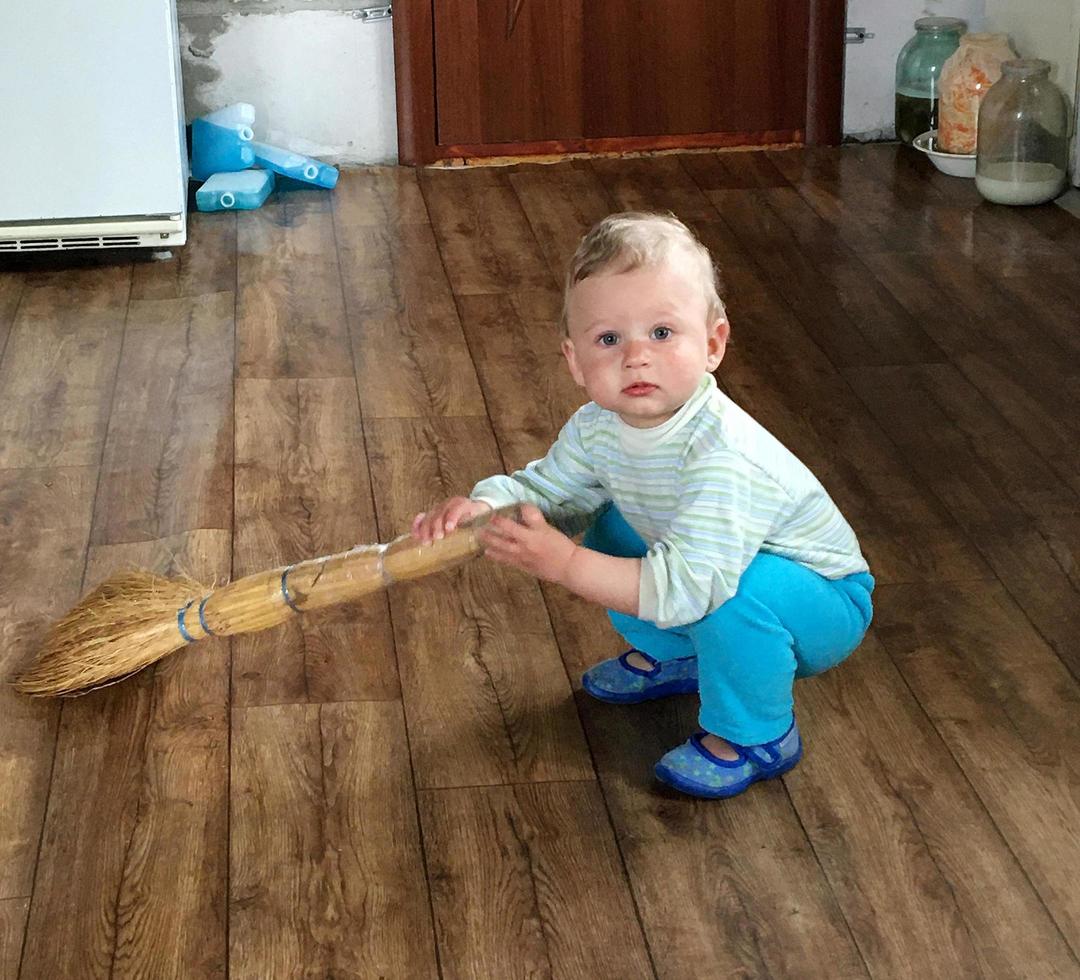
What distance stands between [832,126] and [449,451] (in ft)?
6.49

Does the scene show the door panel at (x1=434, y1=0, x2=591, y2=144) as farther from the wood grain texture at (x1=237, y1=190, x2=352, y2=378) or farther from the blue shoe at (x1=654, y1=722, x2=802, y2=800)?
the blue shoe at (x1=654, y1=722, x2=802, y2=800)

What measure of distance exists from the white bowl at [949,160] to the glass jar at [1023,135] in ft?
0.42

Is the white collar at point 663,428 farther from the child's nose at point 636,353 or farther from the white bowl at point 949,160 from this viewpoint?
the white bowl at point 949,160

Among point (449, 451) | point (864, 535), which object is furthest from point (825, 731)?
point (449, 451)

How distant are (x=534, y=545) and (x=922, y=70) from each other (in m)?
2.75

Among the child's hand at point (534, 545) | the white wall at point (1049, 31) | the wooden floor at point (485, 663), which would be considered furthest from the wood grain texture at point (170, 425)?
the white wall at point (1049, 31)

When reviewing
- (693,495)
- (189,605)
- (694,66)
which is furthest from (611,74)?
(693,495)

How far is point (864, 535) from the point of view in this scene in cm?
227

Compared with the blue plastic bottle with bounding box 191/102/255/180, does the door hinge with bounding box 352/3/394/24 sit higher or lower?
higher

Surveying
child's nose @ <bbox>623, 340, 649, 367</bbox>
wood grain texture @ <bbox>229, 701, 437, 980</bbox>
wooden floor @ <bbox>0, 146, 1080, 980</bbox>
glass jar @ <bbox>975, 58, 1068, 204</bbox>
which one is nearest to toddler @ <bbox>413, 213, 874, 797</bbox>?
child's nose @ <bbox>623, 340, 649, 367</bbox>

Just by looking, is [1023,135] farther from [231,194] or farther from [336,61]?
[231,194]

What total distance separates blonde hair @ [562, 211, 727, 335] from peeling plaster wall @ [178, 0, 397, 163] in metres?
2.47

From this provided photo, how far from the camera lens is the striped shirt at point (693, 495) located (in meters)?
1.60

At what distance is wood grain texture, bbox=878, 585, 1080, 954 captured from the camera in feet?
5.40
